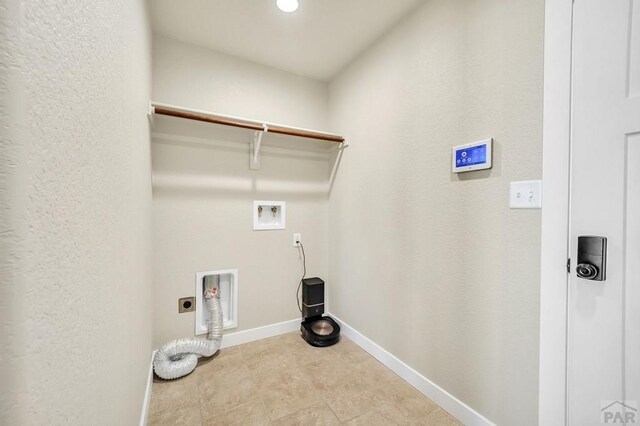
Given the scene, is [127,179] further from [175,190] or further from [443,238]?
[443,238]

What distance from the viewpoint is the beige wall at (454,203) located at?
1.16 m

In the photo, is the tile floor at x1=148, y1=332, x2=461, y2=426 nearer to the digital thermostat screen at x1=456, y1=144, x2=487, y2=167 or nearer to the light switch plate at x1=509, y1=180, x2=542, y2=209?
the light switch plate at x1=509, y1=180, x2=542, y2=209

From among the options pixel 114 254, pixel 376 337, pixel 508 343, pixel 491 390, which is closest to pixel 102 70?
pixel 114 254

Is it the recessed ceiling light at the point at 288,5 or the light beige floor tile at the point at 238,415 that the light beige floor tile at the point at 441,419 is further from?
the recessed ceiling light at the point at 288,5

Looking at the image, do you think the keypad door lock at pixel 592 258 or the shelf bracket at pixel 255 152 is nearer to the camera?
the keypad door lock at pixel 592 258

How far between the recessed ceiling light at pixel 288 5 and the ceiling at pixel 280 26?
4 cm

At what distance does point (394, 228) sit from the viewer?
72.8 inches

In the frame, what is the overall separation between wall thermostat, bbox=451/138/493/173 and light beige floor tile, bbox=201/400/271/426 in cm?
179

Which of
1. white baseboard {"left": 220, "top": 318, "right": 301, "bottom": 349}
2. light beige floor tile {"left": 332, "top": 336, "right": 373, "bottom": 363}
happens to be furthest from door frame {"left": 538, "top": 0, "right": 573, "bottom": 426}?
white baseboard {"left": 220, "top": 318, "right": 301, "bottom": 349}

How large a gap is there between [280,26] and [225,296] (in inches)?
87.8

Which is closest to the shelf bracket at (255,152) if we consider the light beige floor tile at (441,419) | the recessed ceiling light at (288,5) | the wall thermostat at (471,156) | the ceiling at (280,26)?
the ceiling at (280,26)

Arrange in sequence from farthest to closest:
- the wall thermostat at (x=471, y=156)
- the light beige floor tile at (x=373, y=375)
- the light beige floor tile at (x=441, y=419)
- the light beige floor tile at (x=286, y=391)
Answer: the light beige floor tile at (x=373, y=375) < the light beige floor tile at (x=286, y=391) < the light beige floor tile at (x=441, y=419) < the wall thermostat at (x=471, y=156)

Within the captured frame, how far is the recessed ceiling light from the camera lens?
160 cm

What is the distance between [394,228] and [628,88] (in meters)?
1.24
